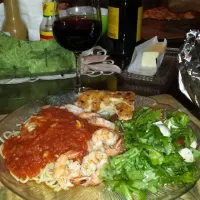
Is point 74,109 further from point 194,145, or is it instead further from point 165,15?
point 165,15

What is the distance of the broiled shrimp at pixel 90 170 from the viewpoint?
745 mm

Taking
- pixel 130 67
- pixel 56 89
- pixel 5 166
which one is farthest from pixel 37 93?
pixel 5 166

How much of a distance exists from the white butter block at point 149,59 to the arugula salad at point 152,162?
0.60 m

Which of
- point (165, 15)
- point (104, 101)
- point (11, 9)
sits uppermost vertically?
point (11, 9)

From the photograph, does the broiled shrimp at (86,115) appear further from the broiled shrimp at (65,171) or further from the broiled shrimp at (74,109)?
the broiled shrimp at (65,171)

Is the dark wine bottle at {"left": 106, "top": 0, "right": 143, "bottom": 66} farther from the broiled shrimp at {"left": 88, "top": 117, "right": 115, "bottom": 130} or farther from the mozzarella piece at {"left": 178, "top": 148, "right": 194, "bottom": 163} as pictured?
the mozzarella piece at {"left": 178, "top": 148, "right": 194, "bottom": 163}

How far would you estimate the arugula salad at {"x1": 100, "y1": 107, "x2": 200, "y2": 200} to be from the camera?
730mm

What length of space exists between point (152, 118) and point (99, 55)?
0.70m

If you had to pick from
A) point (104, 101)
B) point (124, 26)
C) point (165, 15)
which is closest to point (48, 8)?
point (124, 26)

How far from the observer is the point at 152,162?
2.47 feet

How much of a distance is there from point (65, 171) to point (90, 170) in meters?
0.06

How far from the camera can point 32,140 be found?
2.73 feet

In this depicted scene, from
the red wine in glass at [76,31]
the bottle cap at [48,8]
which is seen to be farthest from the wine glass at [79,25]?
the bottle cap at [48,8]

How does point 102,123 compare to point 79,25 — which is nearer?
point 102,123
